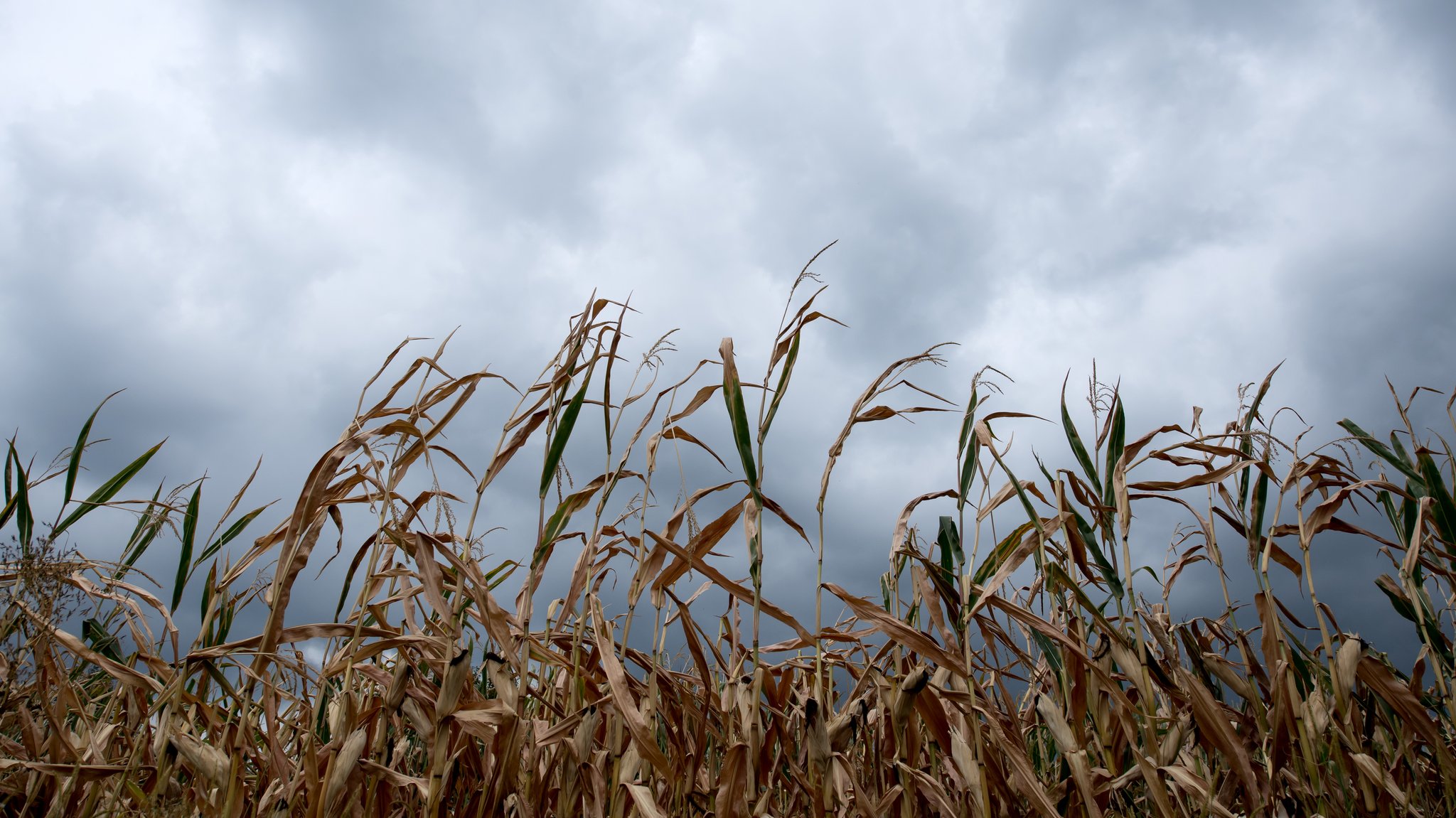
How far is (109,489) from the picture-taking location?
2574 mm

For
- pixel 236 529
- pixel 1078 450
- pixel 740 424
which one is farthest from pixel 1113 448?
pixel 236 529

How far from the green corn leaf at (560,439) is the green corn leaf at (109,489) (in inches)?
60.5

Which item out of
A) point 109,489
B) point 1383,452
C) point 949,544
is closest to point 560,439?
point 949,544

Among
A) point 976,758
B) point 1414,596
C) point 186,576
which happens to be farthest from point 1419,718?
point 186,576

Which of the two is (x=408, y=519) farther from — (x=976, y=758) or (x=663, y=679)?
(x=976, y=758)

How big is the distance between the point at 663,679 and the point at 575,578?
383mm

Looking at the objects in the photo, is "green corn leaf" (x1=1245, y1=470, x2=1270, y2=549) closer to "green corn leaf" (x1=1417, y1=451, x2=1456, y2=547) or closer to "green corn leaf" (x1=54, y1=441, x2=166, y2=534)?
"green corn leaf" (x1=1417, y1=451, x2=1456, y2=547)

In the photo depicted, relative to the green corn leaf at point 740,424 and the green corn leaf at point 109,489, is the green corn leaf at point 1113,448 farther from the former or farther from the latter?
the green corn leaf at point 109,489

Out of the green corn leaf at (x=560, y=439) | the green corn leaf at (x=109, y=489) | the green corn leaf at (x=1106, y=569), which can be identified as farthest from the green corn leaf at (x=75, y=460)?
the green corn leaf at (x=1106, y=569)

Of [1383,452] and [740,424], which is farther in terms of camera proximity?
[1383,452]

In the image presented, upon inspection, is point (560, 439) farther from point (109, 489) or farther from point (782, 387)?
point (109, 489)

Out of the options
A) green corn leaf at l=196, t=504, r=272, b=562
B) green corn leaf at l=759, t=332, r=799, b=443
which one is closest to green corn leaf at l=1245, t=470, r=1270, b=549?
green corn leaf at l=759, t=332, r=799, b=443

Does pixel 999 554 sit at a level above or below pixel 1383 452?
below

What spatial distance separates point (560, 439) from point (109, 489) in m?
1.65
